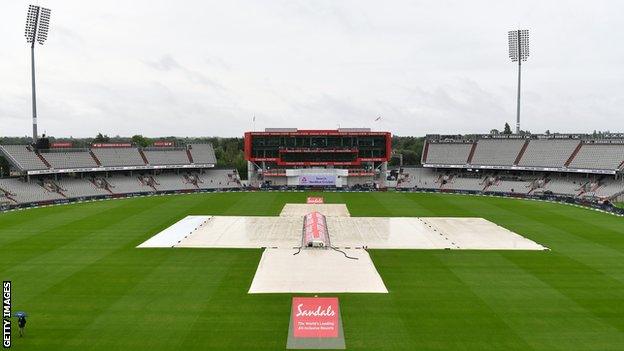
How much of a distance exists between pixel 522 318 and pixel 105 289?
20279mm

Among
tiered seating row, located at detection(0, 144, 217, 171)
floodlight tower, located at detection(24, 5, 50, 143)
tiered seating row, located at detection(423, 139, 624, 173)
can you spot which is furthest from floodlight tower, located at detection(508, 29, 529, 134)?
floodlight tower, located at detection(24, 5, 50, 143)

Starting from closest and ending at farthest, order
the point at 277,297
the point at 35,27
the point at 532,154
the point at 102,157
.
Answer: the point at 277,297, the point at 35,27, the point at 102,157, the point at 532,154

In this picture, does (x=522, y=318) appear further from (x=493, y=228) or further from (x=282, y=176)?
(x=282, y=176)

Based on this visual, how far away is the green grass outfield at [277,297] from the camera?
1920 centimetres

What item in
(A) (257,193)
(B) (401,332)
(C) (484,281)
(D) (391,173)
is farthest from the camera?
(D) (391,173)

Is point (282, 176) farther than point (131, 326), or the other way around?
point (282, 176)

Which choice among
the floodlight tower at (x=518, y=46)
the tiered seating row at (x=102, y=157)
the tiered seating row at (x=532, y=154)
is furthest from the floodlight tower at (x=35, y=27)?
the floodlight tower at (x=518, y=46)

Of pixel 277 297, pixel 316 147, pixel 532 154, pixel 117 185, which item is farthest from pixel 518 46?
pixel 277 297

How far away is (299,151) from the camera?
79.9 metres

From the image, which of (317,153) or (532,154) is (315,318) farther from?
(532,154)

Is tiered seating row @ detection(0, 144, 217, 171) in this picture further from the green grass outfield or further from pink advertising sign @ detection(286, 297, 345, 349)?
pink advertising sign @ detection(286, 297, 345, 349)

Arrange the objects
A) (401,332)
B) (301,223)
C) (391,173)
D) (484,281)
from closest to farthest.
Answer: (401,332) → (484,281) → (301,223) → (391,173)

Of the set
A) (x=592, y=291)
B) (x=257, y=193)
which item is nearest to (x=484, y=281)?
(x=592, y=291)

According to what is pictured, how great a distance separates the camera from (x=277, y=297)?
24.0 m
